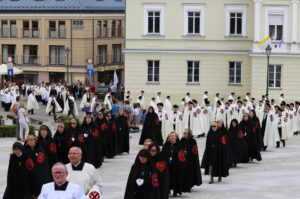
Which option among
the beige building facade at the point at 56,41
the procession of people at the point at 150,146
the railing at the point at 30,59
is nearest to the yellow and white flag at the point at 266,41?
the procession of people at the point at 150,146

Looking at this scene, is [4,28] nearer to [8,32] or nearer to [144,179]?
[8,32]

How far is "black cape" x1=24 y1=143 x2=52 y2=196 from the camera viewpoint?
1552cm

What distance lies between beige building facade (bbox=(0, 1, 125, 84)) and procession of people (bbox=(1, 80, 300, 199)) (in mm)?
29104

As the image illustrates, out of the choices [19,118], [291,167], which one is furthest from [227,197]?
[19,118]

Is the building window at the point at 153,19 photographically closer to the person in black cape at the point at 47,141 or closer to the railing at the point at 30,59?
the railing at the point at 30,59

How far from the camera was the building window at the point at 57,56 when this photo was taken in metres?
73.3

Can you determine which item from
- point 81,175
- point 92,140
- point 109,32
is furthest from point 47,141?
point 109,32

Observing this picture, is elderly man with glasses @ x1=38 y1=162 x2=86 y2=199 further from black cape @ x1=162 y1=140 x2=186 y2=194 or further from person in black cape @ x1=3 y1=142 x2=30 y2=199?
black cape @ x1=162 y1=140 x2=186 y2=194

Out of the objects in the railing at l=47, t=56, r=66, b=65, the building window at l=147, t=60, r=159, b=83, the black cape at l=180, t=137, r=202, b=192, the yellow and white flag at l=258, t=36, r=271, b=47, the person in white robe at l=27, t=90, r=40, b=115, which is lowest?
the black cape at l=180, t=137, r=202, b=192

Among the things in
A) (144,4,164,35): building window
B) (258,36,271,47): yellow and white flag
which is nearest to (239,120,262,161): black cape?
(258,36,271,47): yellow and white flag

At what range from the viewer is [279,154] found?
29.3 meters

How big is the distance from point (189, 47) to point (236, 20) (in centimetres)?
344

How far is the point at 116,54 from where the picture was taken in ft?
257

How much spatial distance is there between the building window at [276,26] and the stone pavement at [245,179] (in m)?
19.9
